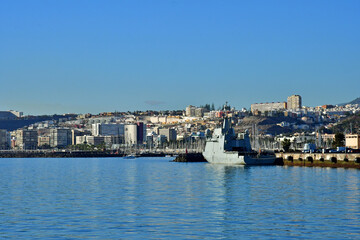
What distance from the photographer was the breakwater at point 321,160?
263 feet

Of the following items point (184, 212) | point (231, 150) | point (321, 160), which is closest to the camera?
point (184, 212)

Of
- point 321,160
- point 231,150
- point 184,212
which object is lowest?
point 184,212

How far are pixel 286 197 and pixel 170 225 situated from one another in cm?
1309

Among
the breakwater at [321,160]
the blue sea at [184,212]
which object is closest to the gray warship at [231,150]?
the breakwater at [321,160]

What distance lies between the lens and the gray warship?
9688 centimetres

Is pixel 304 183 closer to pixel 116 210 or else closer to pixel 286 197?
pixel 286 197

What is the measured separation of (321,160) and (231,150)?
56.6ft

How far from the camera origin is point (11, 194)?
47.2 metres

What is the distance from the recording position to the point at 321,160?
3465 inches

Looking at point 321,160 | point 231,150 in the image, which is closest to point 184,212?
point 321,160

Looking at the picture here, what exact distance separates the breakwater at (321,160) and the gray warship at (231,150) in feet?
7.18

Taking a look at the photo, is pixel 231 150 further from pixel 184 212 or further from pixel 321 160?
pixel 184 212

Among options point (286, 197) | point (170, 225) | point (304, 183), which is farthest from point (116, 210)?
point (304, 183)

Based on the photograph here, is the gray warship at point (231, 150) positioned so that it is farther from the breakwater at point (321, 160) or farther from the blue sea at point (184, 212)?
the blue sea at point (184, 212)
